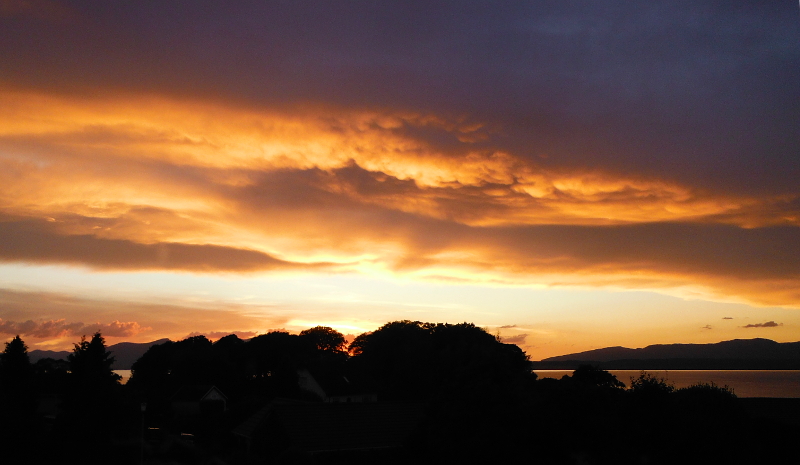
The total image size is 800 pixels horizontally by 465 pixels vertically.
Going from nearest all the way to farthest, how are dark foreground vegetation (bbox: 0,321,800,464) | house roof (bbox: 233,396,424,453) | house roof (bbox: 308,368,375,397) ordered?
dark foreground vegetation (bbox: 0,321,800,464) → house roof (bbox: 233,396,424,453) → house roof (bbox: 308,368,375,397)

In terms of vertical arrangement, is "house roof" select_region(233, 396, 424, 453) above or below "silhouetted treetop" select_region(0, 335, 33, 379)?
below

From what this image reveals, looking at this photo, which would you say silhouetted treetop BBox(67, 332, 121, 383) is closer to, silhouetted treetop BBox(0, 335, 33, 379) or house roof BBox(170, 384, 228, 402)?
silhouetted treetop BBox(0, 335, 33, 379)

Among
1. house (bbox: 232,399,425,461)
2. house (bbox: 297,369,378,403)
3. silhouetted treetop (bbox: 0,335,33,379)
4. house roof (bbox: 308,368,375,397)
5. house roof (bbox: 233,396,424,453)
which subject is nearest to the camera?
house (bbox: 232,399,425,461)

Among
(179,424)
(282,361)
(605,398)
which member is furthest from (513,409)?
(282,361)

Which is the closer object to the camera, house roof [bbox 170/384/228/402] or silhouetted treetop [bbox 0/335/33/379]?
silhouetted treetop [bbox 0/335/33/379]

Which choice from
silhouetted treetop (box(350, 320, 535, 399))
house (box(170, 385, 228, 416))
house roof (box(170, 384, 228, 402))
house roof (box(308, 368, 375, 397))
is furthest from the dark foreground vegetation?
silhouetted treetop (box(350, 320, 535, 399))

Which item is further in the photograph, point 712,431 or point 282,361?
point 282,361

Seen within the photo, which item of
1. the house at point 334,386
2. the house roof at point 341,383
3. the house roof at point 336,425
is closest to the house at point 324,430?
the house roof at point 336,425

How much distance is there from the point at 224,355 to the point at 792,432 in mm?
71562

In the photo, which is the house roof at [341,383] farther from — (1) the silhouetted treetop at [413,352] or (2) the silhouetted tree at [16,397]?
(2) the silhouetted tree at [16,397]

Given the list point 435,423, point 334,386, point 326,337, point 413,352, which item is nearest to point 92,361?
point 435,423

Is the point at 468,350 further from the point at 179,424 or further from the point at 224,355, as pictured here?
the point at 224,355

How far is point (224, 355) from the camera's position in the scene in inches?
3219

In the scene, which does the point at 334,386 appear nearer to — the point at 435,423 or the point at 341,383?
the point at 341,383
